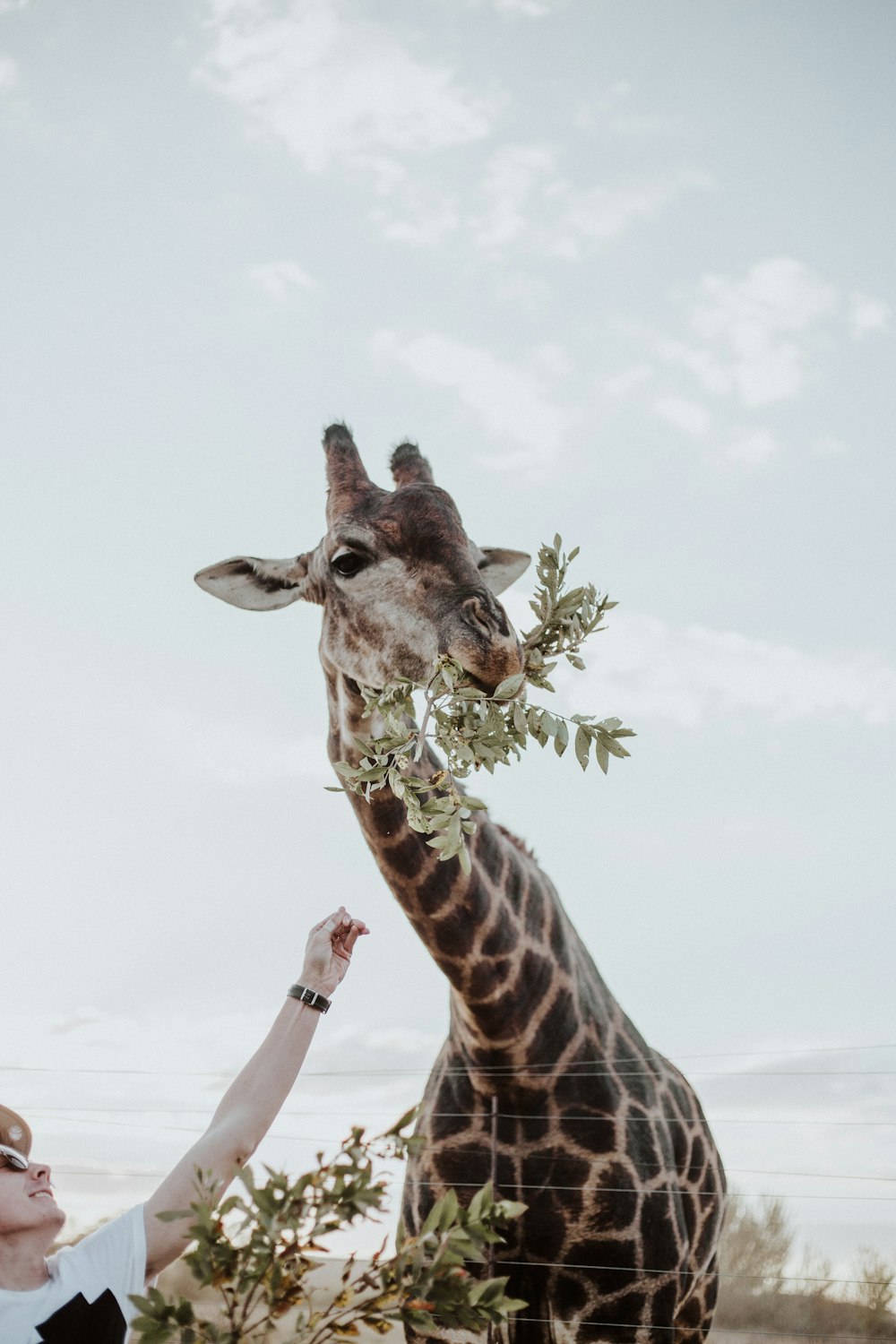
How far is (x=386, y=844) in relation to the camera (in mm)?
3338

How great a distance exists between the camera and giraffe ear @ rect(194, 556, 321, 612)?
361 cm

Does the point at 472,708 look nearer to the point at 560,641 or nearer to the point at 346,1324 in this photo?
the point at 560,641

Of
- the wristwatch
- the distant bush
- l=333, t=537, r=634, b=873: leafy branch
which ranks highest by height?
l=333, t=537, r=634, b=873: leafy branch

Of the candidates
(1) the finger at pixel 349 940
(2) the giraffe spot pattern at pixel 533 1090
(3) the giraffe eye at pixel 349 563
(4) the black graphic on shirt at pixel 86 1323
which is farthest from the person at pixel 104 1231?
(3) the giraffe eye at pixel 349 563

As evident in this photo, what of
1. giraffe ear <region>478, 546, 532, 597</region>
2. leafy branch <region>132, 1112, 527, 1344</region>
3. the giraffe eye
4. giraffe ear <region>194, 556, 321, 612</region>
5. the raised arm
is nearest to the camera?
leafy branch <region>132, 1112, 527, 1344</region>

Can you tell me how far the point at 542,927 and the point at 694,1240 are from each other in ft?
3.33

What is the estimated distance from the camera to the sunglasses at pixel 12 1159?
160 cm

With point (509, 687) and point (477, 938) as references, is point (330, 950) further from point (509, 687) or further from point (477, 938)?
point (477, 938)

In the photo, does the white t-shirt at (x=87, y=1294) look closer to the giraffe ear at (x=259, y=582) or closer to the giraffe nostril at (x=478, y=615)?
the giraffe nostril at (x=478, y=615)

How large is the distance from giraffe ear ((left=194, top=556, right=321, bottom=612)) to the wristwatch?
1900 millimetres

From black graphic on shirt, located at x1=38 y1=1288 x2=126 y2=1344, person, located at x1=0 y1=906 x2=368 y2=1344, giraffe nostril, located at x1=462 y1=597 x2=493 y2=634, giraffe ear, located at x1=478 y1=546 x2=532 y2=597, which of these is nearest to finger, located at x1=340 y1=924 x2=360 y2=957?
person, located at x1=0 y1=906 x2=368 y2=1344

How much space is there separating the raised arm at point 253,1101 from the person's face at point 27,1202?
0.45 ft

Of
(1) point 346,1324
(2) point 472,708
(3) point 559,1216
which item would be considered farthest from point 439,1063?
(1) point 346,1324

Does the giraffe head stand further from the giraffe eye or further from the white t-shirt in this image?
the white t-shirt
